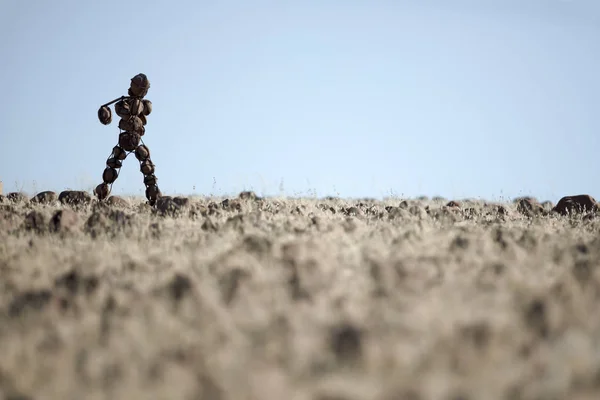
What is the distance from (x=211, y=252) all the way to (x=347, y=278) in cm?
158

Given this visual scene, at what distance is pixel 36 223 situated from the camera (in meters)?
7.00

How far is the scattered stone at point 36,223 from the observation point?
692 centimetres

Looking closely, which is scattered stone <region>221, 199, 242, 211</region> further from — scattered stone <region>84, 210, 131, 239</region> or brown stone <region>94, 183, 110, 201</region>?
scattered stone <region>84, 210, 131, 239</region>

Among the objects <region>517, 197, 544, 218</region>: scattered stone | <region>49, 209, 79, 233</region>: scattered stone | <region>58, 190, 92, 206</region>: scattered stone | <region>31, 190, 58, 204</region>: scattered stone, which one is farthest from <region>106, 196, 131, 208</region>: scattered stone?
<region>517, 197, 544, 218</region>: scattered stone

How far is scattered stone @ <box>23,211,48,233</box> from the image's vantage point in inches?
272

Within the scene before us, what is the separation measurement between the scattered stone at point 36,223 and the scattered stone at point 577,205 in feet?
29.9

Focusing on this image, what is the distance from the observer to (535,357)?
2668 mm

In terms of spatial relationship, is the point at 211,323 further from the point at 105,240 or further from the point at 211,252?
the point at 105,240

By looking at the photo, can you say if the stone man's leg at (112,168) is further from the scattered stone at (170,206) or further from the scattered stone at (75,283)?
the scattered stone at (75,283)

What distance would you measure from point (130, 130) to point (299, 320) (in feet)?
26.5

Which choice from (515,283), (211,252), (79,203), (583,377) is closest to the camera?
(583,377)

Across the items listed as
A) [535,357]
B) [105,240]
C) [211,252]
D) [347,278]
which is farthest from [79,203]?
[535,357]

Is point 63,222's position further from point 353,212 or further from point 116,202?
point 353,212

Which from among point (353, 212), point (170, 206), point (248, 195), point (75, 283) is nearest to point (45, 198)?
point (170, 206)
